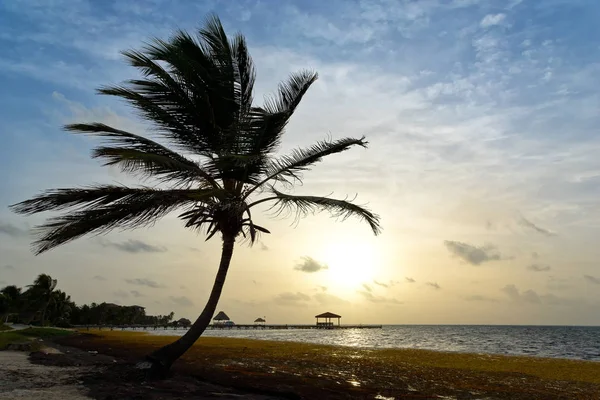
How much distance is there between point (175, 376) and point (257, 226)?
4.51 m

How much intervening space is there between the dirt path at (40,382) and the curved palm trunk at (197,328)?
6.22ft

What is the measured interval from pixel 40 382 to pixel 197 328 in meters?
3.82

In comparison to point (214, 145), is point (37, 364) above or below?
below

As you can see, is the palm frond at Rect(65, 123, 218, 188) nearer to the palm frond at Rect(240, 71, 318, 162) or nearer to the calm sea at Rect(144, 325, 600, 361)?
the palm frond at Rect(240, 71, 318, 162)

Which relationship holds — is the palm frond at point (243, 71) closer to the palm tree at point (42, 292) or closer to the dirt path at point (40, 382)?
the dirt path at point (40, 382)

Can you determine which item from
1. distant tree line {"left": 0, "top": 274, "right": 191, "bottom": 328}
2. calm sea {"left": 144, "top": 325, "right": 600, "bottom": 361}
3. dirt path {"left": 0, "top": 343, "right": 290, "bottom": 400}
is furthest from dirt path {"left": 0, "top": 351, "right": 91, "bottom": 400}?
distant tree line {"left": 0, "top": 274, "right": 191, "bottom": 328}

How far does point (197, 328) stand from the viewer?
1229cm

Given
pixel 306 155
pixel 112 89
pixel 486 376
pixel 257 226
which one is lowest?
pixel 486 376

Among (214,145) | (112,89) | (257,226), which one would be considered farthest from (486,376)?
(112,89)

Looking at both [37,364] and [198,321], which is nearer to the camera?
[198,321]

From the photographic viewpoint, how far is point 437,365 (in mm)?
18312

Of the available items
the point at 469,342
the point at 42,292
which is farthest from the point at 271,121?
the point at 42,292

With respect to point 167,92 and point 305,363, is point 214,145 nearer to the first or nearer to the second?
point 167,92

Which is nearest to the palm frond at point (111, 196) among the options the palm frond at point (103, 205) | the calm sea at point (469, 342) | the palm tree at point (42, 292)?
the palm frond at point (103, 205)
